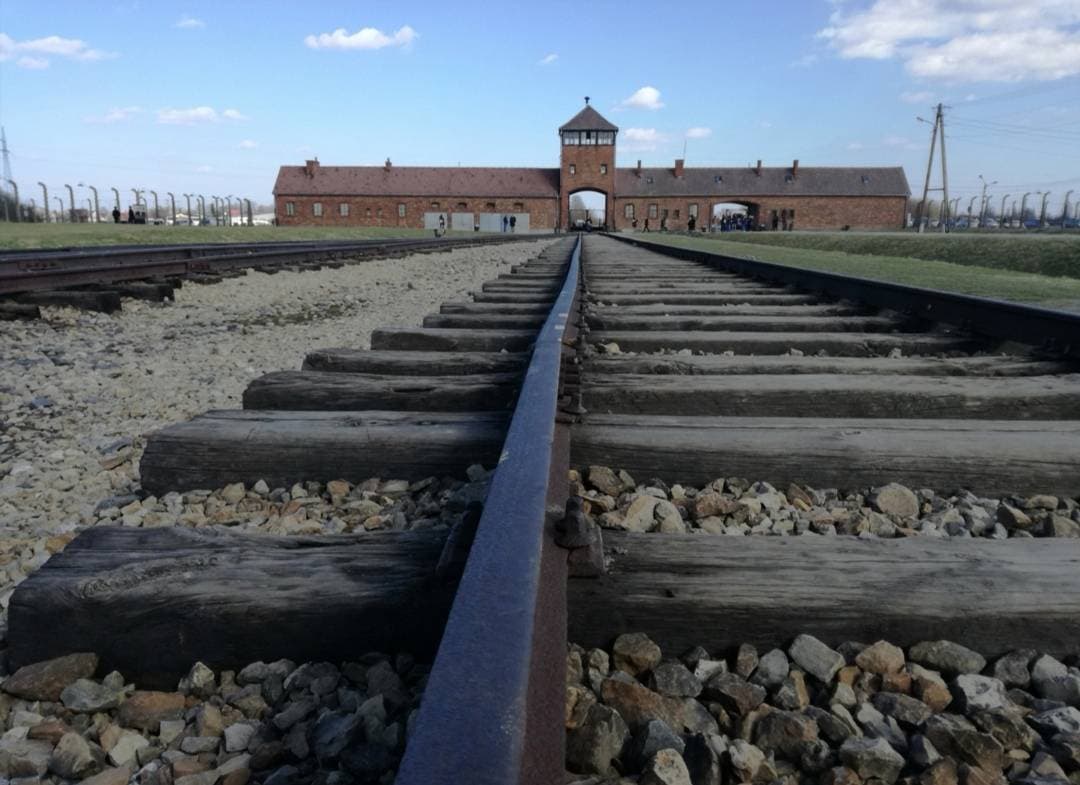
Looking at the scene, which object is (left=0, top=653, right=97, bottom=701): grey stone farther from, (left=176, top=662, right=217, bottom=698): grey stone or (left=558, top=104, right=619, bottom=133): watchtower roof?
(left=558, top=104, right=619, bottom=133): watchtower roof

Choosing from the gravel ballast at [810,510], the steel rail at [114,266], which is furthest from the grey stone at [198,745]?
the steel rail at [114,266]

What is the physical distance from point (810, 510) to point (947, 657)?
0.60 metres

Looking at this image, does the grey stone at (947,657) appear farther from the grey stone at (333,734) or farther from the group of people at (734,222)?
the group of people at (734,222)

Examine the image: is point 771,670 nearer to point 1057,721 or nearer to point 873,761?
point 873,761

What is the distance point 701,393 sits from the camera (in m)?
2.37

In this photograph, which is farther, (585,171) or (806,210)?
(806,210)

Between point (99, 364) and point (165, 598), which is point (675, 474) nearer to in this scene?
point (165, 598)

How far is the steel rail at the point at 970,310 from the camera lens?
303 centimetres

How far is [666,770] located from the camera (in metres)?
0.89

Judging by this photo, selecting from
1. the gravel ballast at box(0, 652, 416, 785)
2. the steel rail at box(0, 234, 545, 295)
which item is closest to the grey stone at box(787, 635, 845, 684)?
the gravel ballast at box(0, 652, 416, 785)

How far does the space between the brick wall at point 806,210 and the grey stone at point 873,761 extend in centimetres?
7638

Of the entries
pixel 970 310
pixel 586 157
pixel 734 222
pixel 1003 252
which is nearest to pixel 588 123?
pixel 586 157

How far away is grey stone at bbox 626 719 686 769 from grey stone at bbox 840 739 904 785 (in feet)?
0.64

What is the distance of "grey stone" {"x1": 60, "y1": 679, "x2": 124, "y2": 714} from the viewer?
1100 millimetres
